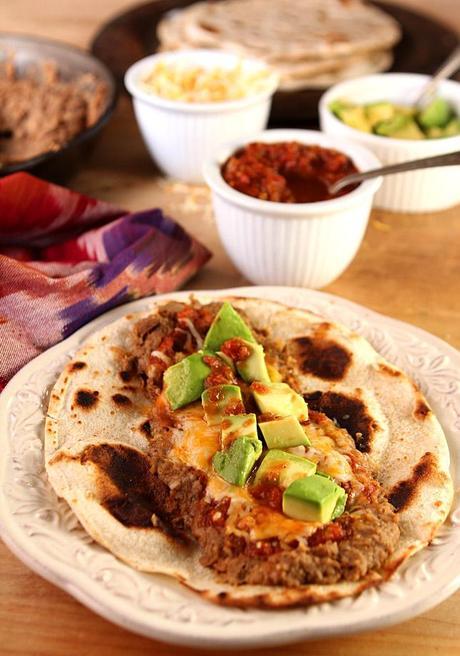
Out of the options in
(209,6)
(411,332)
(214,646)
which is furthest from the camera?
(209,6)

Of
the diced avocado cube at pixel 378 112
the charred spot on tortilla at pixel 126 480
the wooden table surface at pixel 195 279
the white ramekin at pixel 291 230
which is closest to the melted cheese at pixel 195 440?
the charred spot on tortilla at pixel 126 480

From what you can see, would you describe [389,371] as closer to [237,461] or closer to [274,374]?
[274,374]

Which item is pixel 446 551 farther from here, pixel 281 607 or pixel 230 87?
pixel 230 87

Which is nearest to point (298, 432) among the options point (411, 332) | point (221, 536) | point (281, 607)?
point (221, 536)

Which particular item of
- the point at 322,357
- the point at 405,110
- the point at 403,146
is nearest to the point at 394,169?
the point at 403,146

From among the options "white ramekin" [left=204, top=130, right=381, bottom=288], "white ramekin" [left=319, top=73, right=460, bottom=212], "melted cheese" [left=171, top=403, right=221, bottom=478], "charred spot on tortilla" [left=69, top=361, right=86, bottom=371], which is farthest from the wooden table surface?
"charred spot on tortilla" [left=69, top=361, right=86, bottom=371]

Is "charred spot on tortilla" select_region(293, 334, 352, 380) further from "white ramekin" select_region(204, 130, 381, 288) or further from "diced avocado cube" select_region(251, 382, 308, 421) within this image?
"white ramekin" select_region(204, 130, 381, 288)
